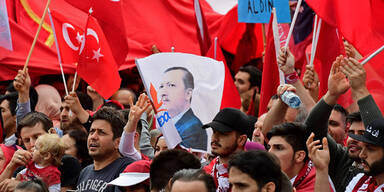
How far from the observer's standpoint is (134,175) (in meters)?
5.94

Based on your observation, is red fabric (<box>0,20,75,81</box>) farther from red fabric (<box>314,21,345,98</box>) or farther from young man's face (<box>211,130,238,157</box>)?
young man's face (<box>211,130,238,157</box>)

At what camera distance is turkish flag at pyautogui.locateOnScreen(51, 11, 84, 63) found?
8.85 m

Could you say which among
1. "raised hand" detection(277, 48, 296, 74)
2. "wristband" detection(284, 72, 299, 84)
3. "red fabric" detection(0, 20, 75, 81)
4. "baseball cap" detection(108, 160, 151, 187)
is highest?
"red fabric" detection(0, 20, 75, 81)

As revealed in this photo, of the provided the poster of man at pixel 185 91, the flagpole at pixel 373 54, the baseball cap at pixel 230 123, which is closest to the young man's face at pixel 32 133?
the poster of man at pixel 185 91

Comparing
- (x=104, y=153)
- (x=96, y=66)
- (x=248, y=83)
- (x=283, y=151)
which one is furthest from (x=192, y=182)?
(x=248, y=83)

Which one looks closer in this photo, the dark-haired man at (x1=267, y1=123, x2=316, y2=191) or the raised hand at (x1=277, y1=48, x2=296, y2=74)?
the dark-haired man at (x1=267, y1=123, x2=316, y2=191)

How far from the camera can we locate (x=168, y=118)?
682 centimetres

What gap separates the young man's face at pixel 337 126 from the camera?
7.16 metres

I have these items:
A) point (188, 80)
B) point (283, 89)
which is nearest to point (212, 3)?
point (188, 80)

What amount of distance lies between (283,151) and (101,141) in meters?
1.68

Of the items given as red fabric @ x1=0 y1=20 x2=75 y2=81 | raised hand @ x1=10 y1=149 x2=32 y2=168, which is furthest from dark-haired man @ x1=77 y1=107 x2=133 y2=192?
red fabric @ x1=0 y1=20 x2=75 y2=81

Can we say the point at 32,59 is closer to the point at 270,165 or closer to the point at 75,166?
the point at 75,166

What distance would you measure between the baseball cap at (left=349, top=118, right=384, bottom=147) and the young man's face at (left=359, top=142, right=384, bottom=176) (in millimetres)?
37

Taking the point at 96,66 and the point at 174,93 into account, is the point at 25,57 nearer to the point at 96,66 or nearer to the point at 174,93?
the point at 96,66
